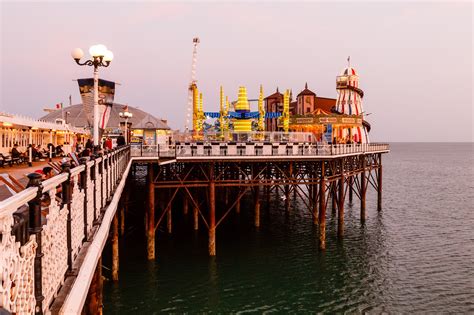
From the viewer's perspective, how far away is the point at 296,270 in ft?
72.7

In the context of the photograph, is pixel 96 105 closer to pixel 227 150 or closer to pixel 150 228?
pixel 150 228

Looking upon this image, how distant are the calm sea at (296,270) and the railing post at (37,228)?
1490cm

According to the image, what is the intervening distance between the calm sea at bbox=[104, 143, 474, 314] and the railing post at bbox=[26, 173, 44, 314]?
14.9m

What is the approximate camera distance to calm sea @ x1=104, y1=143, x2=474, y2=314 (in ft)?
59.5

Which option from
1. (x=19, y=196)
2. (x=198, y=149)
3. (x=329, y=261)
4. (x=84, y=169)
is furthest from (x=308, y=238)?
(x=19, y=196)

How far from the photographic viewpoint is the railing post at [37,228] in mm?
3135

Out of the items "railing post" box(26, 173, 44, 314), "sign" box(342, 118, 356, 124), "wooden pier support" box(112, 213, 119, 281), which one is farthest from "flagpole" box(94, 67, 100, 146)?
"sign" box(342, 118, 356, 124)

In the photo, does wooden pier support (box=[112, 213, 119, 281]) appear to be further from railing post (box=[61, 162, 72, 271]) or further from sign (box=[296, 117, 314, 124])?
sign (box=[296, 117, 314, 124])

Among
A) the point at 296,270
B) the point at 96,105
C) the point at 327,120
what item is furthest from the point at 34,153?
the point at 327,120

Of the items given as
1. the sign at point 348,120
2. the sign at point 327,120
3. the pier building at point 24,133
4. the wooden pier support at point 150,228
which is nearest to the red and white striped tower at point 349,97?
the sign at point 348,120

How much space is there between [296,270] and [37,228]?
2048 centimetres

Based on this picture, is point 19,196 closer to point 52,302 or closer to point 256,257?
point 52,302

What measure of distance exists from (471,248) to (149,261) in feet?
73.5

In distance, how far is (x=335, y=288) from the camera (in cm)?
2006
